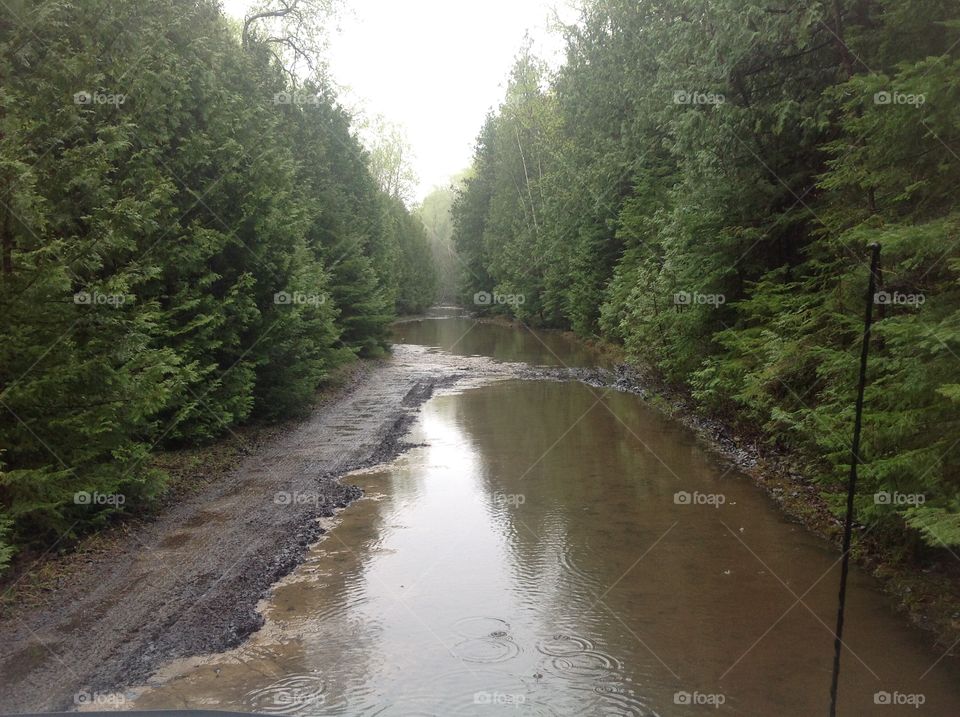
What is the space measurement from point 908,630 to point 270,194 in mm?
13166

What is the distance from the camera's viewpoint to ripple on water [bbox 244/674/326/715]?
5.91m

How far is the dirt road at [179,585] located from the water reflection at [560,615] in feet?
1.21

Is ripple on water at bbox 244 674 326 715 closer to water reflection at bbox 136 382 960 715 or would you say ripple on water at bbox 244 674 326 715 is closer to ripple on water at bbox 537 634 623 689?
water reflection at bbox 136 382 960 715

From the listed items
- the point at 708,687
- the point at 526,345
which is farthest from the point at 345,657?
the point at 526,345

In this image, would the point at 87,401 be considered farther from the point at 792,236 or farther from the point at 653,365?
the point at 653,365

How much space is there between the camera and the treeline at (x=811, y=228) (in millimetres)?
6871

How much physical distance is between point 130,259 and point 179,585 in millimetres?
5925

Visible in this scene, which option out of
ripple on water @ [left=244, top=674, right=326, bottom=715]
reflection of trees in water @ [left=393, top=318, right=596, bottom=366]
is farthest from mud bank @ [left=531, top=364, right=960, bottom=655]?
reflection of trees in water @ [left=393, top=318, right=596, bottom=366]

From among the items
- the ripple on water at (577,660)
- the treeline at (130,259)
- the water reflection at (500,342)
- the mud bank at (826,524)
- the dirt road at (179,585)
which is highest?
the treeline at (130,259)

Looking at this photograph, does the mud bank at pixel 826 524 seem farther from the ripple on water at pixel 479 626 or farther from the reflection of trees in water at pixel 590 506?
the ripple on water at pixel 479 626

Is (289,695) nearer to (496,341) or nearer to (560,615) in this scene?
(560,615)

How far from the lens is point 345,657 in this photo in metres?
6.81

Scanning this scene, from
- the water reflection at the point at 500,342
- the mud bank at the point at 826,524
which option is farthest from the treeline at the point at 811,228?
the water reflection at the point at 500,342

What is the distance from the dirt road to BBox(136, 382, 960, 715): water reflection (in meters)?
0.37
